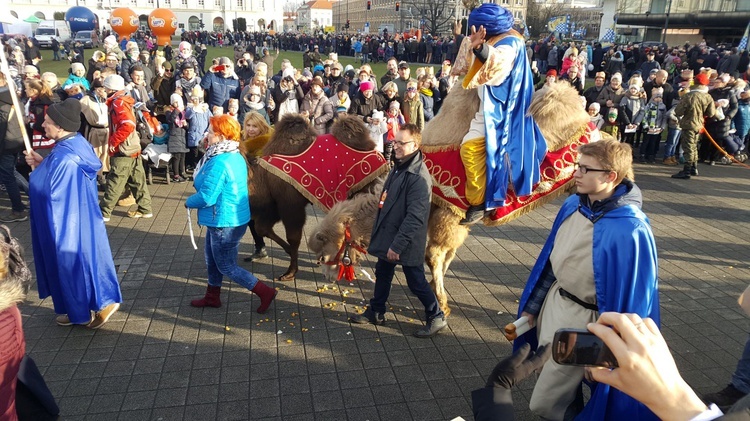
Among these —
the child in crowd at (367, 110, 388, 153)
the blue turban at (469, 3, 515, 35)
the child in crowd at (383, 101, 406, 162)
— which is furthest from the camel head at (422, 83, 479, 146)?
the child in crowd at (383, 101, 406, 162)

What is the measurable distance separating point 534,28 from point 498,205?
55.2 metres

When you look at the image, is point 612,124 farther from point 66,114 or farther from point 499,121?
point 66,114

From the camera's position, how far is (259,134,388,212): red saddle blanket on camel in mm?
5121

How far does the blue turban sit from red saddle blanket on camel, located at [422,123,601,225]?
1.00 metres

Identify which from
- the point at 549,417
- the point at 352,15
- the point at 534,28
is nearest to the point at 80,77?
the point at 549,417

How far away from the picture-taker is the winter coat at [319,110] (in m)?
9.66

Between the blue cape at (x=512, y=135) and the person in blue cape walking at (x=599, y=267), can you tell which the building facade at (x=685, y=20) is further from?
the person in blue cape walking at (x=599, y=267)

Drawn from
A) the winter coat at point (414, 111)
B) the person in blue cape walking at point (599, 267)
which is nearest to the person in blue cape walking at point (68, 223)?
the person in blue cape walking at point (599, 267)

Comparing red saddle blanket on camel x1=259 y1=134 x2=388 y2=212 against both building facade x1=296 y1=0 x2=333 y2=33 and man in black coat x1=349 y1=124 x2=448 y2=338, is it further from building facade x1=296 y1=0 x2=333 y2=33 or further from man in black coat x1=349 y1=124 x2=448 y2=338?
building facade x1=296 y1=0 x2=333 y2=33

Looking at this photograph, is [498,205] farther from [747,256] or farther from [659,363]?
[747,256]

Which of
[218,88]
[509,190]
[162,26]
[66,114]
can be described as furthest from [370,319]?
[162,26]

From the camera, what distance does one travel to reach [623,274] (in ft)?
8.27

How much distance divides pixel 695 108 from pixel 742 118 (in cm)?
211

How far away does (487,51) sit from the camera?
3959 mm
